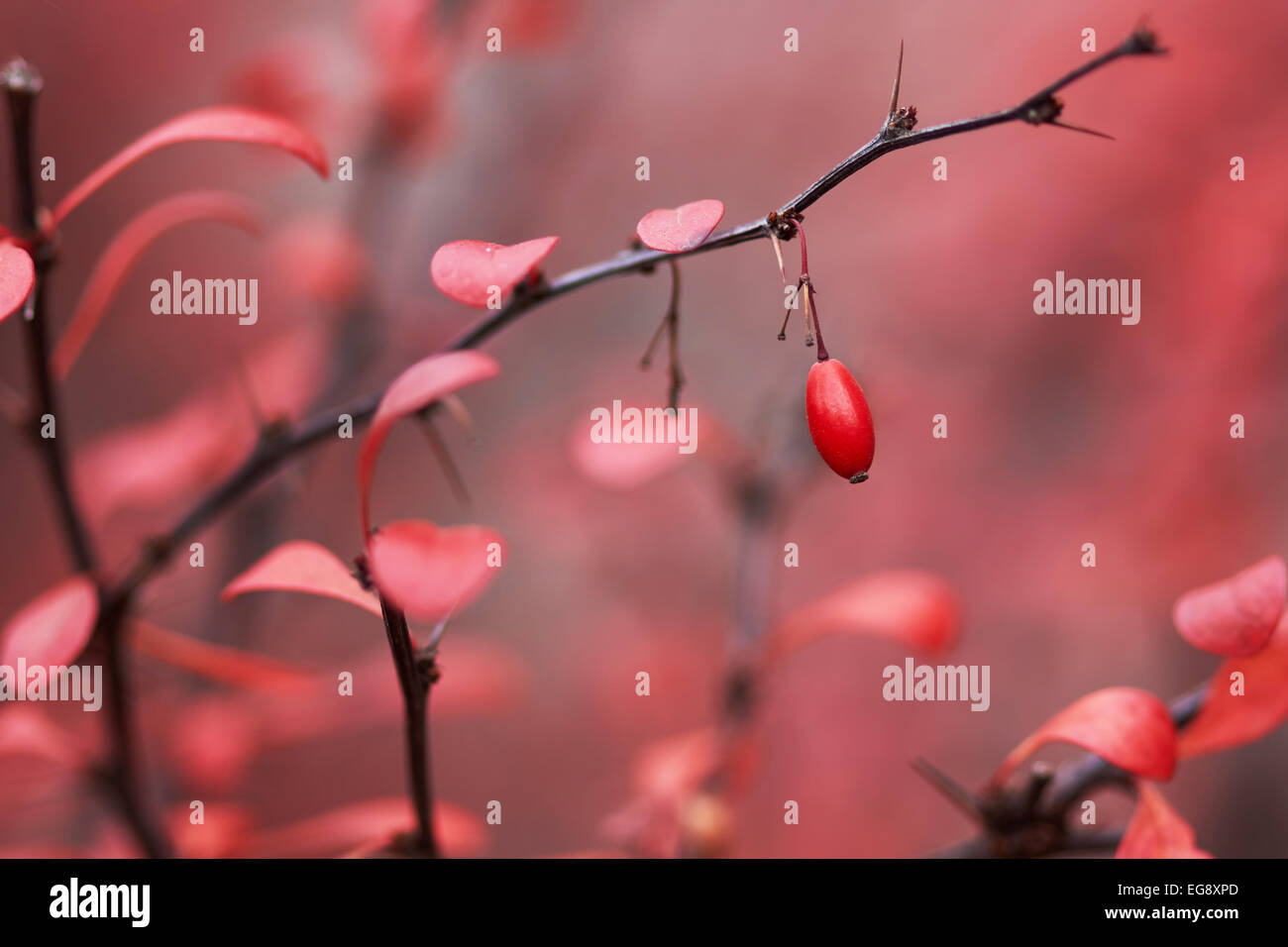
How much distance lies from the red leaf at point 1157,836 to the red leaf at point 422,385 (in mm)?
408

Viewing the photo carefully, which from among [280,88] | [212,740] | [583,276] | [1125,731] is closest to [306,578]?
[583,276]

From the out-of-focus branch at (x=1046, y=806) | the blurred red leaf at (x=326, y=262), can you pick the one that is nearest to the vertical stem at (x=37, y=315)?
the blurred red leaf at (x=326, y=262)

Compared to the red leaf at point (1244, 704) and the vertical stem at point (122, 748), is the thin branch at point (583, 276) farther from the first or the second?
the red leaf at point (1244, 704)

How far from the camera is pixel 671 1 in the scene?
173 centimetres

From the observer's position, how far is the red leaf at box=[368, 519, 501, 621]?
349 millimetres

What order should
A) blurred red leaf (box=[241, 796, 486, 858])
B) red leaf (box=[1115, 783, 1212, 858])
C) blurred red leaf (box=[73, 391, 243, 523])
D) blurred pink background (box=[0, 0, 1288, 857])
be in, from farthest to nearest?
1. blurred pink background (box=[0, 0, 1288, 857])
2. blurred red leaf (box=[73, 391, 243, 523])
3. blurred red leaf (box=[241, 796, 486, 858])
4. red leaf (box=[1115, 783, 1212, 858])

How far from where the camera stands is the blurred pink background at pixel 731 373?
1.03 meters

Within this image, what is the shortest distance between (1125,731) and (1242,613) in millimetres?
81

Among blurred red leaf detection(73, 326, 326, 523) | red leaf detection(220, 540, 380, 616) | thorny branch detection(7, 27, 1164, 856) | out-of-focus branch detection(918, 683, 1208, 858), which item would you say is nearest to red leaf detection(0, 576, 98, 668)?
thorny branch detection(7, 27, 1164, 856)

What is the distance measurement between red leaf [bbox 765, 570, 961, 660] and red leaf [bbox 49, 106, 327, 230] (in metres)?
0.51

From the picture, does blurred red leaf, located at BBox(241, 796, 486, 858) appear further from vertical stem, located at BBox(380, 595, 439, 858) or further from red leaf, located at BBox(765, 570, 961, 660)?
red leaf, located at BBox(765, 570, 961, 660)

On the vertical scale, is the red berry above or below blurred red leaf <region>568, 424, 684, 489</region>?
below

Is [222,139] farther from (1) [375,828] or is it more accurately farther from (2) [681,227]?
(1) [375,828]
